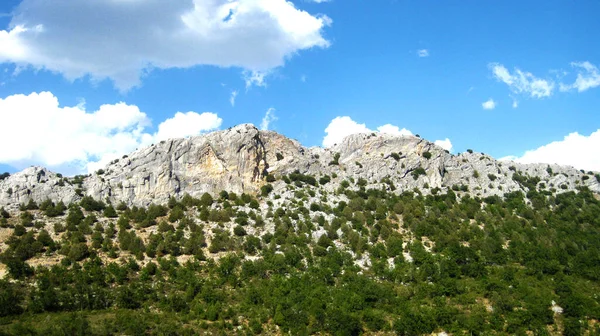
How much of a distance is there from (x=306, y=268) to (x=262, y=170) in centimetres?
3600

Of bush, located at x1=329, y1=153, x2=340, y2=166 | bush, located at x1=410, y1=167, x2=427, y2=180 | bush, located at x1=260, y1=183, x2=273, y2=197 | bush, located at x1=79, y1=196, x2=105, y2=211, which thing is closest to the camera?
bush, located at x1=79, y1=196, x2=105, y2=211

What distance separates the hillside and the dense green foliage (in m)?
0.25

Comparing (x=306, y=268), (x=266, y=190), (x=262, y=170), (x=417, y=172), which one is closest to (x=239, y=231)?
(x=306, y=268)

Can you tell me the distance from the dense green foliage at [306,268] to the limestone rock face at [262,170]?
5.62 m

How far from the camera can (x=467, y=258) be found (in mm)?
65938

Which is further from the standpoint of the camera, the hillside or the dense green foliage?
the hillside

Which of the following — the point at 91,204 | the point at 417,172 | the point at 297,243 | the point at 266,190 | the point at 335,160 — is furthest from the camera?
the point at 335,160

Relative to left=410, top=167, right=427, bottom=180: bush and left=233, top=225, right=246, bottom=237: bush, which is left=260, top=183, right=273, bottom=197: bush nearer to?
left=233, top=225, right=246, bottom=237: bush

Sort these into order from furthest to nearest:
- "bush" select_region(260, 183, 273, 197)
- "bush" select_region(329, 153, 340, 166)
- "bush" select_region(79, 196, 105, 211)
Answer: "bush" select_region(329, 153, 340, 166), "bush" select_region(260, 183, 273, 197), "bush" select_region(79, 196, 105, 211)

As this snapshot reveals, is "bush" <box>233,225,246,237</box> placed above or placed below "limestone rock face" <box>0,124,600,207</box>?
below

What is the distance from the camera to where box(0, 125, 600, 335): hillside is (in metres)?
49.4

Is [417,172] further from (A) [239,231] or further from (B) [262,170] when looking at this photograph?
(A) [239,231]

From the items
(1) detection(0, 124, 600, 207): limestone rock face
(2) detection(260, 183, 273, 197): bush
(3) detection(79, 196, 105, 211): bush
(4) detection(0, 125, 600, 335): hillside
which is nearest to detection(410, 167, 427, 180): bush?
(1) detection(0, 124, 600, 207): limestone rock face

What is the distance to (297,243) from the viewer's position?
70438 millimetres
